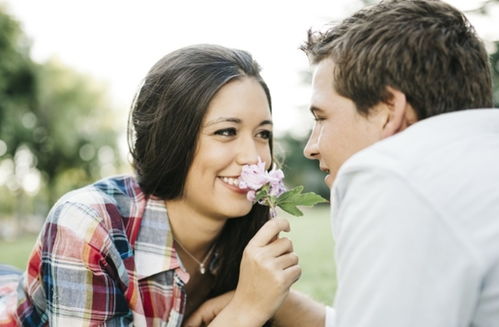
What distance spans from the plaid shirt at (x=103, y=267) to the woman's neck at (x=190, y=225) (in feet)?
0.35

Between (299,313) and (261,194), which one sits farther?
(299,313)

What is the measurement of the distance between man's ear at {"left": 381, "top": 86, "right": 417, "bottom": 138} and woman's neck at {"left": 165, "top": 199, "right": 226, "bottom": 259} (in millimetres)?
1733

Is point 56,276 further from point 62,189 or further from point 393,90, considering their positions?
point 62,189

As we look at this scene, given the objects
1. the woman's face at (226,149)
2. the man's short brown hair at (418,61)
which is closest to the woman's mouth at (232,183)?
the woman's face at (226,149)

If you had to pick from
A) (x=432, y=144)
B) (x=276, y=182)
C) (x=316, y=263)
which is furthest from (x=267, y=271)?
(x=316, y=263)

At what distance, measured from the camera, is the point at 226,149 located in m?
3.45

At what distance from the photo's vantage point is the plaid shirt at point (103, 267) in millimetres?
3049

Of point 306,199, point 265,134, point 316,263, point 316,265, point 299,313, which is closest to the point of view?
point 306,199

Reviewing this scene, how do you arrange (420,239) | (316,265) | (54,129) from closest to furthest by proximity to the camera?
(420,239), (316,265), (54,129)

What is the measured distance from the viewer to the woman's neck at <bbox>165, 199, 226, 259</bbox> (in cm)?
374

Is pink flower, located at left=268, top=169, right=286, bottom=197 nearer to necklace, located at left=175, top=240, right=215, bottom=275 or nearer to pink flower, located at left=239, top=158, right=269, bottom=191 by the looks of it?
pink flower, located at left=239, top=158, right=269, bottom=191

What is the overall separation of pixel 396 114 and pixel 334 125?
297mm

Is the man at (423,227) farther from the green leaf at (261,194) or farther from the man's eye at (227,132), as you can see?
the man's eye at (227,132)

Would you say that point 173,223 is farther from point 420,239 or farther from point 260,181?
point 420,239
